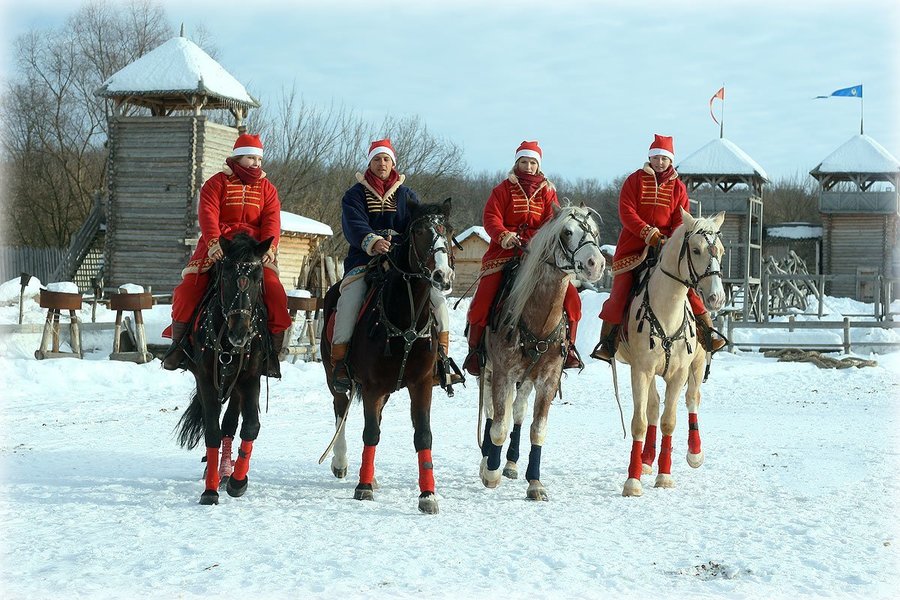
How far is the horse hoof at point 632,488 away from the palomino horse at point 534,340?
0.72 m

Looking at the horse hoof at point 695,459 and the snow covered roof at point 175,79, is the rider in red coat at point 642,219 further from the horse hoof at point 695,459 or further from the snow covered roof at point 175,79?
the snow covered roof at point 175,79

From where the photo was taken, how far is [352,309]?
7.48 meters

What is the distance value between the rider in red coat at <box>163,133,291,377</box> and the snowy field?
137cm

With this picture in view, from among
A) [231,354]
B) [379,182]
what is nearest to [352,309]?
[231,354]

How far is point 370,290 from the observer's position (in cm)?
752

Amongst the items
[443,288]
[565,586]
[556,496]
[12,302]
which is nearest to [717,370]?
[556,496]

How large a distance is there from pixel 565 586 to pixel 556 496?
251cm

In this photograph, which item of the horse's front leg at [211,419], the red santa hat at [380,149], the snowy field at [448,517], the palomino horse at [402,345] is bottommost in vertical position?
the snowy field at [448,517]

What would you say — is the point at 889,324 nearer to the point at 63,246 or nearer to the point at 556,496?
the point at 556,496

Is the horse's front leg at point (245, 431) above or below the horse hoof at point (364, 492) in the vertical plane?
above

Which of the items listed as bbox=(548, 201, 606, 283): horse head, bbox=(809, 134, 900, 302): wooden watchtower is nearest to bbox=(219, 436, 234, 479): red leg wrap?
bbox=(548, 201, 606, 283): horse head

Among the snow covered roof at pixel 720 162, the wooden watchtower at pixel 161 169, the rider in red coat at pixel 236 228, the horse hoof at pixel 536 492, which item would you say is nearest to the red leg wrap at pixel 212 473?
the rider in red coat at pixel 236 228

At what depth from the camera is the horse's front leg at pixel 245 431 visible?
287 inches

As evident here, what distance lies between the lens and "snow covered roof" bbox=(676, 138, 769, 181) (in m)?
40.9
